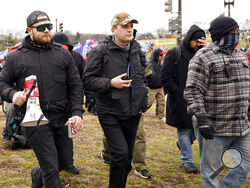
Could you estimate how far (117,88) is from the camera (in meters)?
3.64

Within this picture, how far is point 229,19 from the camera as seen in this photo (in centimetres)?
338

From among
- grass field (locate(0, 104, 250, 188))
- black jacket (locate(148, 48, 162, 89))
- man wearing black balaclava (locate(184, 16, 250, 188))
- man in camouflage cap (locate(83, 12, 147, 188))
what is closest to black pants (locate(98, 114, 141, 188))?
man in camouflage cap (locate(83, 12, 147, 188))

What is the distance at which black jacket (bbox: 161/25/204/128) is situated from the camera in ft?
16.7

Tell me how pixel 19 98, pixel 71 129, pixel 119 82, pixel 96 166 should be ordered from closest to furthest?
pixel 19 98 → pixel 71 129 → pixel 119 82 → pixel 96 166

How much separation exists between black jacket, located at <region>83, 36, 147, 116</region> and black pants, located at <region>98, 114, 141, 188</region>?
0.12 m

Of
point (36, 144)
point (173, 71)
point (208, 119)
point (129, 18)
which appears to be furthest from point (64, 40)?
point (208, 119)

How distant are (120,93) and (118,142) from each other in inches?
21.1

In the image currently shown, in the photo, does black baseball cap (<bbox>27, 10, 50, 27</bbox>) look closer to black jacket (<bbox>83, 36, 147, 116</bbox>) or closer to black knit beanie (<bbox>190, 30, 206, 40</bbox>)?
black jacket (<bbox>83, 36, 147, 116</bbox>)

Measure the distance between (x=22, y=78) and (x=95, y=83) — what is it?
2.49ft

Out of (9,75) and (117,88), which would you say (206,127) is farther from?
(9,75)

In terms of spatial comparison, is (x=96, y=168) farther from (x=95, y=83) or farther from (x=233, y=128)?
(x=233, y=128)

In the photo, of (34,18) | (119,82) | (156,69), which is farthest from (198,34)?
(156,69)

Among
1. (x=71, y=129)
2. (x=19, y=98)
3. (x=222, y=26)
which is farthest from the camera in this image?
(x=222, y=26)

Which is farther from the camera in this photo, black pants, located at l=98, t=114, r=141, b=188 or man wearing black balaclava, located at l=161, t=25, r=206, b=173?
man wearing black balaclava, located at l=161, t=25, r=206, b=173
